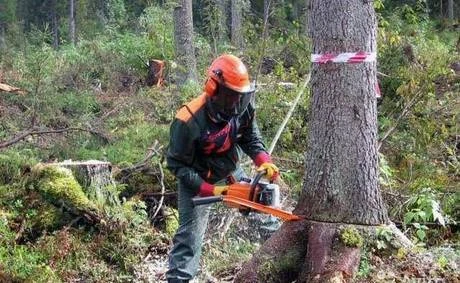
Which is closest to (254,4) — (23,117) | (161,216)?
(23,117)

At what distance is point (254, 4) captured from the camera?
96.1ft

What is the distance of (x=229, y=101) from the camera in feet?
13.6

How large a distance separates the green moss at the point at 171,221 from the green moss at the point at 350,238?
8.23 feet

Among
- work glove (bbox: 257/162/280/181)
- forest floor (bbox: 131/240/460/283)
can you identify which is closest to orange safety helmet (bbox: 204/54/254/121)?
work glove (bbox: 257/162/280/181)

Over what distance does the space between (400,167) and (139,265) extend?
12.1 ft

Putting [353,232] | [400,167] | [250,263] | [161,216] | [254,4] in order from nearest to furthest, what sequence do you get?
1. [353,232]
2. [250,263]
3. [161,216]
4. [400,167]
5. [254,4]

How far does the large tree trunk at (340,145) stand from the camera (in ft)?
13.8

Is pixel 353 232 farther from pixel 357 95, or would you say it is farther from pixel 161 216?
pixel 161 216

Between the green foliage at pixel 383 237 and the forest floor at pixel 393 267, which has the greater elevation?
the green foliage at pixel 383 237

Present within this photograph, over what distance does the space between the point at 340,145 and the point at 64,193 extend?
290 centimetres

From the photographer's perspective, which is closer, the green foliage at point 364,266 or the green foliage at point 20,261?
the green foliage at point 364,266

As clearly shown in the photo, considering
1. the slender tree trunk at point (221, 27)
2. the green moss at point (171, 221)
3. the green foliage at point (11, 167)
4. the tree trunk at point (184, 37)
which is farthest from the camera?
the slender tree trunk at point (221, 27)

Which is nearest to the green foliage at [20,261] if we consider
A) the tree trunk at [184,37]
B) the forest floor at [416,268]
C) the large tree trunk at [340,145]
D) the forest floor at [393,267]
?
the forest floor at [393,267]

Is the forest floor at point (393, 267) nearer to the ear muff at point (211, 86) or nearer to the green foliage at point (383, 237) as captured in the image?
the green foliage at point (383, 237)
